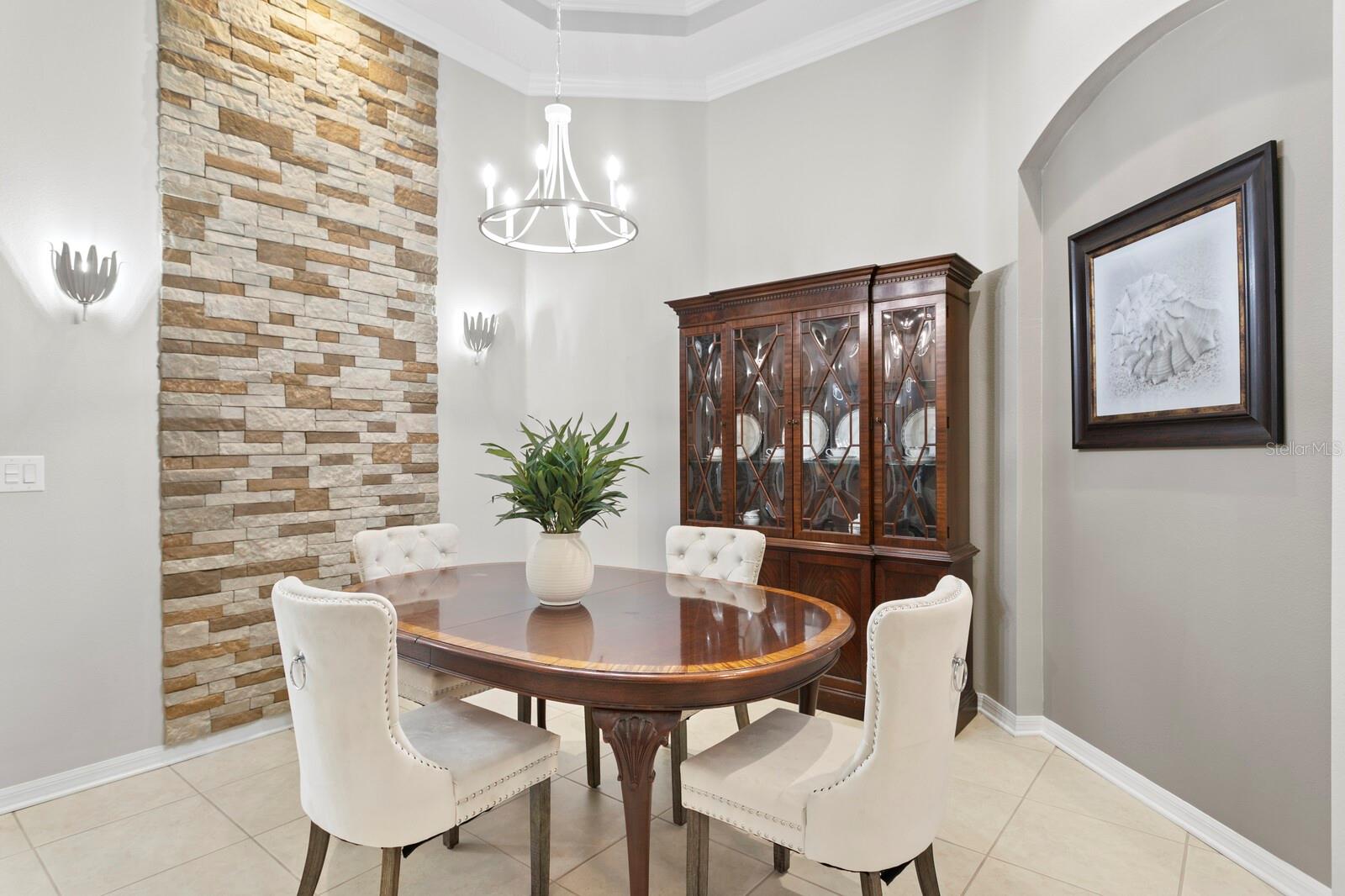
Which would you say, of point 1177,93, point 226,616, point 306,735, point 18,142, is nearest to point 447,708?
point 306,735

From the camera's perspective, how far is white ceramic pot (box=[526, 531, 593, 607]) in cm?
210

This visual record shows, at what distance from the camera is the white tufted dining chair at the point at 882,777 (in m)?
1.36

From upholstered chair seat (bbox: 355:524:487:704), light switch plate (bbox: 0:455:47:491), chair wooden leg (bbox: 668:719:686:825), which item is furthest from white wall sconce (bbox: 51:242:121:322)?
chair wooden leg (bbox: 668:719:686:825)

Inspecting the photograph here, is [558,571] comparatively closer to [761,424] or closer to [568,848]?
[568,848]

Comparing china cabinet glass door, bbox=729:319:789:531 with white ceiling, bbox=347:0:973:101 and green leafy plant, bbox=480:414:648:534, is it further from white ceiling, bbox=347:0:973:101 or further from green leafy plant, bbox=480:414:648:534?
white ceiling, bbox=347:0:973:101

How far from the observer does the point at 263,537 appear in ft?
9.82

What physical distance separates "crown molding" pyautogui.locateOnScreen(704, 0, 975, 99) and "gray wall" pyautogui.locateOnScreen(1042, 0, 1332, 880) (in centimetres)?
113

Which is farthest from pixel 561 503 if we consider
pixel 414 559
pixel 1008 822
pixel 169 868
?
pixel 1008 822

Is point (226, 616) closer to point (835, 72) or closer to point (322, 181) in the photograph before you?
point (322, 181)

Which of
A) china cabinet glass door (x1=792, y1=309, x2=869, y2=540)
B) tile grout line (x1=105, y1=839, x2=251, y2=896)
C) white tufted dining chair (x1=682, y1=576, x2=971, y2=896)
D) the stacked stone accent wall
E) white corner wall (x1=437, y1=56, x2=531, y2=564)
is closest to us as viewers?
white tufted dining chair (x1=682, y1=576, x2=971, y2=896)

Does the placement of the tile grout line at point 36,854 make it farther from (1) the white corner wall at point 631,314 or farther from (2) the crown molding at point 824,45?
(2) the crown molding at point 824,45

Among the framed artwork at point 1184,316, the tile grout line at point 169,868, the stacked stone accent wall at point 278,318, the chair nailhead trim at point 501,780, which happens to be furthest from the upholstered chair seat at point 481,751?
the framed artwork at point 1184,316

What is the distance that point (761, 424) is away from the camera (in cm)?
350

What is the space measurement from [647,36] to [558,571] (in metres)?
3.20
